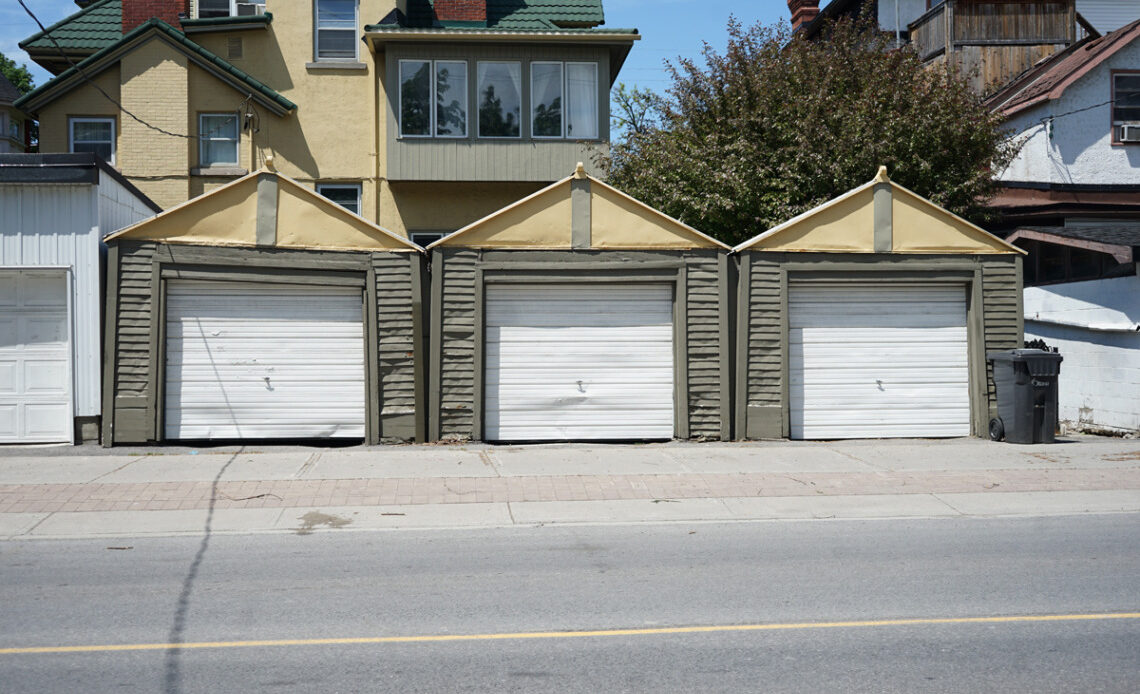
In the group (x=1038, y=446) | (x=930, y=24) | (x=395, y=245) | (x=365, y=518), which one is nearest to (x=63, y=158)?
(x=395, y=245)

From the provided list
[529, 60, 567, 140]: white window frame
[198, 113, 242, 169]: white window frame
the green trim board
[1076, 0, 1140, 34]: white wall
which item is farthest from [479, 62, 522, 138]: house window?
[1076, 0, 1140, 34]: white wall

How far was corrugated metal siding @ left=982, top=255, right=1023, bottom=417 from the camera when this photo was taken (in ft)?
46.6

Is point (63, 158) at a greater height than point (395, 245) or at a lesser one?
greater

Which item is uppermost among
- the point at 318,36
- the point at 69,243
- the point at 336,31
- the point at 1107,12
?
the point at 1107,12


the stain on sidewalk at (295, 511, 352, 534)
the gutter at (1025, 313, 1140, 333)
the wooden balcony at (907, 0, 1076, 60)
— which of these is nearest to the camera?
the stain on sidewalk at (295, 511, 352, 534)

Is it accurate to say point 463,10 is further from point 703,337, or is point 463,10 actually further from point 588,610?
point 588,610

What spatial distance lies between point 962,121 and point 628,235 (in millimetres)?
6991

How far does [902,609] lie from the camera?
6355mm

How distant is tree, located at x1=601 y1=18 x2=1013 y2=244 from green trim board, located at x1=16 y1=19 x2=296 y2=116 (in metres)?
8.61

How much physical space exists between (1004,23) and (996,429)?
648 inches

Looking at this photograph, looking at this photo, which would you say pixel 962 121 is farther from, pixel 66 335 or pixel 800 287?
pixel 66 335

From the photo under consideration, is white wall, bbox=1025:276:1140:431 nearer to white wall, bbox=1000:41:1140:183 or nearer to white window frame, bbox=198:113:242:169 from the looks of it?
white wall, bbox=1000:41:1140:183

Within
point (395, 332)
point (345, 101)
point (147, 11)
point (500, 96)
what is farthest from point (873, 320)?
point (147, 11)

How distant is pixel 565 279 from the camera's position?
13688 millimetres
